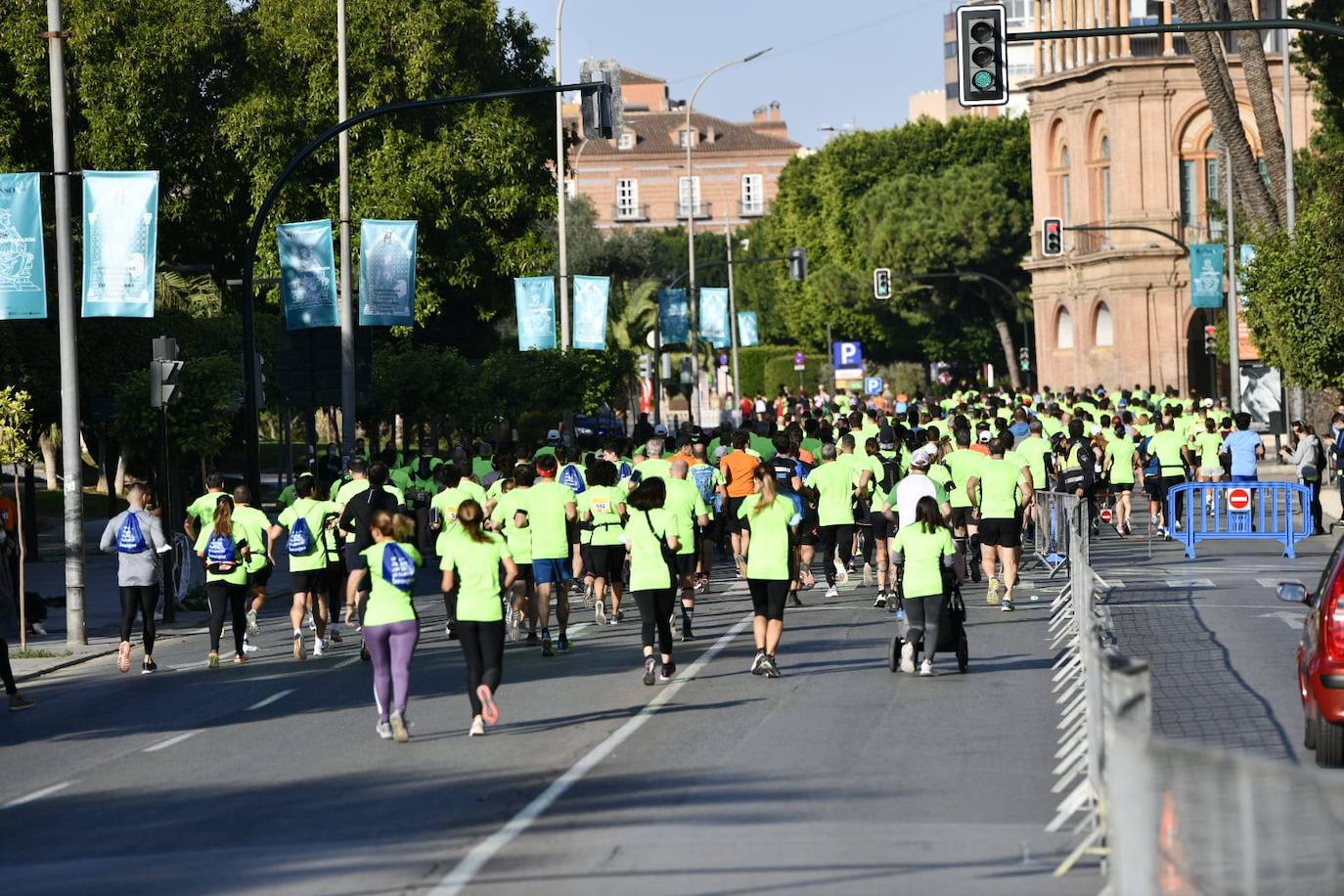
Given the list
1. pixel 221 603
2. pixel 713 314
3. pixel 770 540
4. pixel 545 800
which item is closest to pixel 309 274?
pixel 221 603

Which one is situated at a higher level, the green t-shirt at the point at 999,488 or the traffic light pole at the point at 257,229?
the traffic light pole at the point at 257,229

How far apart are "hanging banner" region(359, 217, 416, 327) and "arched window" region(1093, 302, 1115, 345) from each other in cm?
4938

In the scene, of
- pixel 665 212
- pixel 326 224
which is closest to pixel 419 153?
pixel 326 224

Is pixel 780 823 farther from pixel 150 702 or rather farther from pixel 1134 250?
pixel 1134 250

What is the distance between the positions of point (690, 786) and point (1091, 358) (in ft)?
229

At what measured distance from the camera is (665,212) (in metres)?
149

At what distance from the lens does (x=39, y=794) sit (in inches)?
494

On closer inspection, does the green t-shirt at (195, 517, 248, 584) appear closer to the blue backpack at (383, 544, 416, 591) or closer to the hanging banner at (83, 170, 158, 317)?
the hanging banner at (83, 170, 158, 317)

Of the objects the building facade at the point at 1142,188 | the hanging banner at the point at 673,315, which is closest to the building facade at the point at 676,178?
the building facade at the point at 1142,188

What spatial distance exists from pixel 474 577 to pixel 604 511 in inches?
259

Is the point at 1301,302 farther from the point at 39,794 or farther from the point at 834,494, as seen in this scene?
the point at 39,794

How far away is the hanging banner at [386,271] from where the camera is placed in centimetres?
3300

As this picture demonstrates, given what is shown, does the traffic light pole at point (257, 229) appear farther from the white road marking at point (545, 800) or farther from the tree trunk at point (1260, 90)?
the tree trunk at point (1260, 90)

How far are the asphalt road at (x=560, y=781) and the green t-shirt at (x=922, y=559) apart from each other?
2.27 ft
